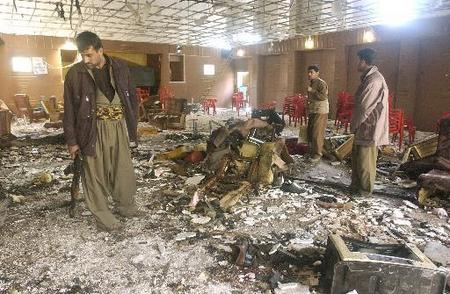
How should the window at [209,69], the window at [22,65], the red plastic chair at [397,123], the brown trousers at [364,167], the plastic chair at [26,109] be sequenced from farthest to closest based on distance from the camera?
the window at [209,69] → the window at [22,65] → the plastic chair at [26,109] → the red plastic chair at [397,123] → the brown trousers at [364,167]

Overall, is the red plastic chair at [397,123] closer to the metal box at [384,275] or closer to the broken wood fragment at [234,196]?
the broken wood fragment at [234,196]

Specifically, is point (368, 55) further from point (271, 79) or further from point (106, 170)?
point (271, 79)

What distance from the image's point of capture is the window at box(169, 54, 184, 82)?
19.1m

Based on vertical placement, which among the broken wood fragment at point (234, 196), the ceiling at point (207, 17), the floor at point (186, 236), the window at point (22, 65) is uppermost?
the ceiling at point (207, 17)

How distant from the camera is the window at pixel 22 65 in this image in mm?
14891

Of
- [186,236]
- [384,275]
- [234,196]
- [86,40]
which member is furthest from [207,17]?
[384,275]

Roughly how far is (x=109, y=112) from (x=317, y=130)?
A: 4.48m

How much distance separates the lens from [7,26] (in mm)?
13508

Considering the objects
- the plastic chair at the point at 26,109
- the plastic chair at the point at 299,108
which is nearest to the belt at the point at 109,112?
the plastic chair at the point at 299,108

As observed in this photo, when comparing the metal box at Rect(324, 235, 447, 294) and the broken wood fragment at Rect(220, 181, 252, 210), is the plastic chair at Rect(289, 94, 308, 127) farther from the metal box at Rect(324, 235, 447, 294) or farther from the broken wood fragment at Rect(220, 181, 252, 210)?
the metal box at Rect(324, 235, 447, 294)

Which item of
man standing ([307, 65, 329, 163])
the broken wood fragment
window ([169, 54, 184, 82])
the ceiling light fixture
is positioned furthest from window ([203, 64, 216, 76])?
the broken wood fragment

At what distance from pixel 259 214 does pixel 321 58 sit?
480 inches

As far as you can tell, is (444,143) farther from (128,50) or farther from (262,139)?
(128,50)

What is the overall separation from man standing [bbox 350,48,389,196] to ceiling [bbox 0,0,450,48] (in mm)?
5614
